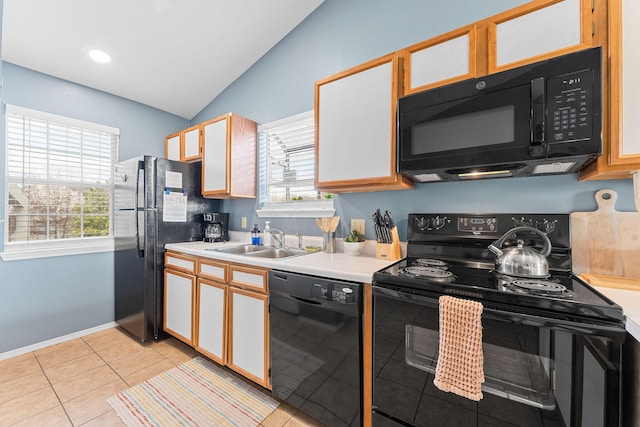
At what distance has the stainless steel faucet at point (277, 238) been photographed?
2.51m

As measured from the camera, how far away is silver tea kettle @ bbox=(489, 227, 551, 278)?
1.23 m

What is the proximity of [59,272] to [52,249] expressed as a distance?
23cm

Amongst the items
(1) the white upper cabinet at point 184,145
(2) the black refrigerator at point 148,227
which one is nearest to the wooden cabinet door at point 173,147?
(1) the white upper cabinet at point 184,145

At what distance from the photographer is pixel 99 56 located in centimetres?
243

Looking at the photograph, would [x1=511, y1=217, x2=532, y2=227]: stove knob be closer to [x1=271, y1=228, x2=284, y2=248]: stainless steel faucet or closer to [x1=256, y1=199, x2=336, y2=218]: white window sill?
[x1=256, y1=199, x2=336, y2=218]: white window sill

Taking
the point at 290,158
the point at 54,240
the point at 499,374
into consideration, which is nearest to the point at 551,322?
the point at 499,374

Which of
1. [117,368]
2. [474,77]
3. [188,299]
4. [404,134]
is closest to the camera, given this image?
[474,77]

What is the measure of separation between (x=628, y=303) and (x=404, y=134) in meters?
1.13

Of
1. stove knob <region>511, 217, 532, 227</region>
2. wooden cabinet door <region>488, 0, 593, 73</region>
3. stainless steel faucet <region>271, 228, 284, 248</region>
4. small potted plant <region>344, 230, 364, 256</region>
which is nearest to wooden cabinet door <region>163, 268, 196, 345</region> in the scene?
stainless steel faucet <region>271, 228, 284, 248</region>

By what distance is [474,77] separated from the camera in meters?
1.38

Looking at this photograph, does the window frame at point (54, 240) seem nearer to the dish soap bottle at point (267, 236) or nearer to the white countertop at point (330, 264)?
the white countertop at point (330, 264)

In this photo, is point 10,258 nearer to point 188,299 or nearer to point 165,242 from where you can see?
point 165,242

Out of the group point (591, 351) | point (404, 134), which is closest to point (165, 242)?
point (404, 134)

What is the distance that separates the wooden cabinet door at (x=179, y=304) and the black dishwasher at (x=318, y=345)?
3.31 feet
